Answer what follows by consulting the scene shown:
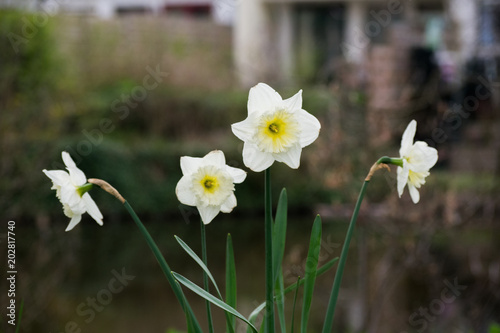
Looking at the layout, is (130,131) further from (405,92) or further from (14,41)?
(405,92)

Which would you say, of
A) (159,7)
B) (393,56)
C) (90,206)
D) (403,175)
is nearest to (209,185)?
(90,206)

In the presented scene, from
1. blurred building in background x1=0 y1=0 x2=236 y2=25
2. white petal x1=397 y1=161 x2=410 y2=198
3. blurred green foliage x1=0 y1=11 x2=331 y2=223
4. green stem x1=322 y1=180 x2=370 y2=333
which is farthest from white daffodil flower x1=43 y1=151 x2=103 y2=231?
blurred building in background x1=0 y1=0 x2=236 y2=25

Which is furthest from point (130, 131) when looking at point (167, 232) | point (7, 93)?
point (7, 93)

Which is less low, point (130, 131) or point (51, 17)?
point (51, 17)

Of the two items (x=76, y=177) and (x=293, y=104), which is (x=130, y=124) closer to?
(x=76, y=177)

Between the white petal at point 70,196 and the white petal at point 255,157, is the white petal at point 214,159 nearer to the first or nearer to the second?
the white petal at point 255,157

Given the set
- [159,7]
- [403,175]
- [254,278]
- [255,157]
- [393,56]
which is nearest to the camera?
[255,157]
